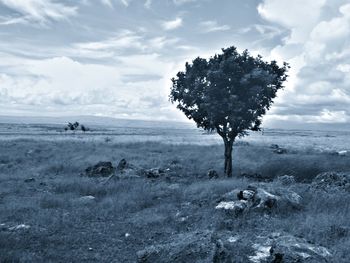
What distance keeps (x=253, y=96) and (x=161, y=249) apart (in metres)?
18.0

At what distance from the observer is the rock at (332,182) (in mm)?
19666

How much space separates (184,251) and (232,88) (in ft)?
59.5

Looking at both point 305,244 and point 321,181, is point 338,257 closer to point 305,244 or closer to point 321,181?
point 305,244

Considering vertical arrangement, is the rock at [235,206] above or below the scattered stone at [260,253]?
above

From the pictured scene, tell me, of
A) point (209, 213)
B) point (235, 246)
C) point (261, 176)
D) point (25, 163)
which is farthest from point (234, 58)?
point (25, 163)

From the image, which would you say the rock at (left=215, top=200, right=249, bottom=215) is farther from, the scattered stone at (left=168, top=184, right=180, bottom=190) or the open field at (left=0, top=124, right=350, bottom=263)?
the scattered stone at (left=168, top=184, right=180, bottom=190)

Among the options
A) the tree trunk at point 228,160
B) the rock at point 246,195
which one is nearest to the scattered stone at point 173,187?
the rock at point 246,195

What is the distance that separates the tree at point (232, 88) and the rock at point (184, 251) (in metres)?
16.1

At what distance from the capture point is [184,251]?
10.5m

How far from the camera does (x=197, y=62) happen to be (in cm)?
2842

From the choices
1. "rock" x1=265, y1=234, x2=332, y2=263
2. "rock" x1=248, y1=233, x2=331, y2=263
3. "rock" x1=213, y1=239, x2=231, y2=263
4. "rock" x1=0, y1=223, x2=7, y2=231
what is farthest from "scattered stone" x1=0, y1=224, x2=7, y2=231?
"rock" x1=265, y1=234, x2=332, y2=263

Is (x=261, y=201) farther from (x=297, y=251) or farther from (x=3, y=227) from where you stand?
(x=3, y=227)

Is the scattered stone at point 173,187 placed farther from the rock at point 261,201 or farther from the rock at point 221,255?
the rock at point 221,255

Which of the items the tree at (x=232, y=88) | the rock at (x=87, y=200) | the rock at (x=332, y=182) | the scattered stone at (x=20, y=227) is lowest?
the scattered stone at (x=20, y=227)
